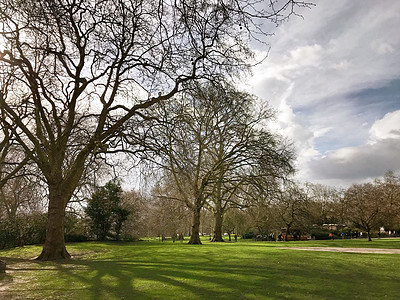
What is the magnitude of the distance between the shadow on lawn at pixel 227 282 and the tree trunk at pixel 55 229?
13.1 feet

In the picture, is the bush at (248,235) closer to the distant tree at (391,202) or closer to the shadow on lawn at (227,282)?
the distant tree at (391,202)

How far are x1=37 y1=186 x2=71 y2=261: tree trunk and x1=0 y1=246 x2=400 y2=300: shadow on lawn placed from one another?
13.1ft

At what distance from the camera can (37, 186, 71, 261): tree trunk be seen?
45.6ft

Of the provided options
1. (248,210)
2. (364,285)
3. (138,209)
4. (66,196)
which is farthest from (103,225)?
(364,285)

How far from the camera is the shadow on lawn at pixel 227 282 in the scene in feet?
22.2

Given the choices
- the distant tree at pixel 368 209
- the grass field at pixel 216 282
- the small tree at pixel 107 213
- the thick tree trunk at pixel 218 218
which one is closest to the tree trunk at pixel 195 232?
the thick tree trunk at pixel 218 218

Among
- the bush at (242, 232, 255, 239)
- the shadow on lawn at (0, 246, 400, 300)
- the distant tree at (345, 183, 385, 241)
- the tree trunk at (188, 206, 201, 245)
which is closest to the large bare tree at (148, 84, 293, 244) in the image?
the tree trunk at (188, 206, 201, 245)

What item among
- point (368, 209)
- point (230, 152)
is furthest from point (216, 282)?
point (368, 209)

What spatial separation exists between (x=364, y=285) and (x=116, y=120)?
11.2 m

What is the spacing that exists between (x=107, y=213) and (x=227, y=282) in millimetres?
24152

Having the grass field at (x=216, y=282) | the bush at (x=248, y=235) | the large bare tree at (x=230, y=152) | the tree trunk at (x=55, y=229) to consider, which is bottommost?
the bush at (x=248, y=235)

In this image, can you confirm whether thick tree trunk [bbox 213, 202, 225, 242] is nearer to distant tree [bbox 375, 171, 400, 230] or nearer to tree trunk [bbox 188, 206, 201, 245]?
tree trunk [bbox 188, 206, 201, 245]

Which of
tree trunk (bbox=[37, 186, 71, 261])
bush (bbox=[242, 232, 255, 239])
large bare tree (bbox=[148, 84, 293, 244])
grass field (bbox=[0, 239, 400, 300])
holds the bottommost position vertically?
bush (bbox=[242, 232, 255, 239])

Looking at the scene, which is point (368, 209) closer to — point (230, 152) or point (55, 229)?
point (230, 152)
